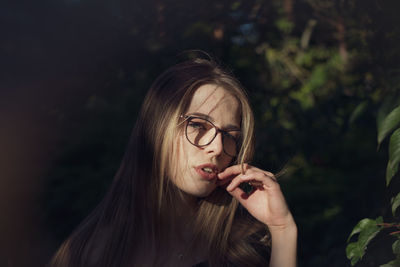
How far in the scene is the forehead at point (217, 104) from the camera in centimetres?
189

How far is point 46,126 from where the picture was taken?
302cm

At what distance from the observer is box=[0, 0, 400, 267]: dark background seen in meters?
2.57

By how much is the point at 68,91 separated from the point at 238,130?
56.5 inches

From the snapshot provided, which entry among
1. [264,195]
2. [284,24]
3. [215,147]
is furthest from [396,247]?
[284,24]

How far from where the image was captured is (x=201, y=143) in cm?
184

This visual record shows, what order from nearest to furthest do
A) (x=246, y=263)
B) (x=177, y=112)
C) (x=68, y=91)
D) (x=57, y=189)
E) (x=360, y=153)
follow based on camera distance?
1. (x=177, y=112)
2. (x=246, y=263)
3. (x=68, y=91)
4. (x=57, y=189)
5. (x=360, y=153)

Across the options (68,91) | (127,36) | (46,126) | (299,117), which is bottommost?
(299,117)

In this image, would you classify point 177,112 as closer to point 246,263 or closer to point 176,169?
point 176,169

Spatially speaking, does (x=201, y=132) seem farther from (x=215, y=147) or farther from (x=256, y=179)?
(x=256, y=179)

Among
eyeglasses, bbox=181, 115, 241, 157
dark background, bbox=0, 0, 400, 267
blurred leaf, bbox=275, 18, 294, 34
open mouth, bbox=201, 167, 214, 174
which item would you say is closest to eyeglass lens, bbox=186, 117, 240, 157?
eyeglasses, bbox=181, 115, 241, 157

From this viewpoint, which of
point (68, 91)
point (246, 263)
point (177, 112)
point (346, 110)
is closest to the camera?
point (177, 112)

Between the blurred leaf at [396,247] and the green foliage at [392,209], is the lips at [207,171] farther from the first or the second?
the blurred leaf at [396,247]

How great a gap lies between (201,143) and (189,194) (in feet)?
1.07

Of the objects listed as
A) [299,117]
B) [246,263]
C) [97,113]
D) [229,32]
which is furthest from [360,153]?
[246,263]
